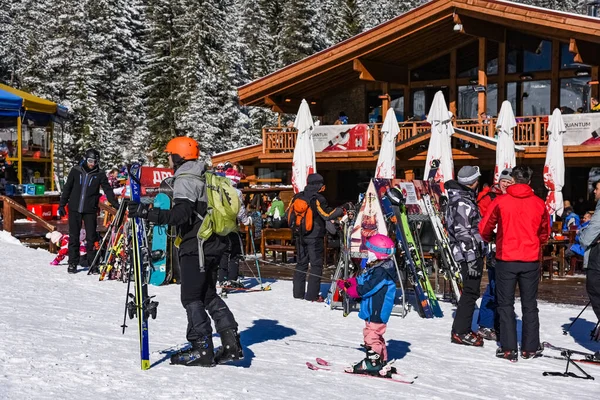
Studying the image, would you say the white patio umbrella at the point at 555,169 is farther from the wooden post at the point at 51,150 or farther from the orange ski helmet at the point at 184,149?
the wooden post at the point at 51,150

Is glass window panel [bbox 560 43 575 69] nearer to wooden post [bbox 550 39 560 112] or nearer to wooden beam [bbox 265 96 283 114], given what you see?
wooden post [bbox 550 39 560 112]

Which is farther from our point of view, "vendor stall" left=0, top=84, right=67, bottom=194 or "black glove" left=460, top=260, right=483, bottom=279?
"vendor stall" left=0, top=84, right=67, bottom=194

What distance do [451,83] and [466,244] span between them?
57.7 ft

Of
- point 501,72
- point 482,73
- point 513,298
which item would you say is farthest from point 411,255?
point 501,72

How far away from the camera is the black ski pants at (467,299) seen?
7723 millimetres

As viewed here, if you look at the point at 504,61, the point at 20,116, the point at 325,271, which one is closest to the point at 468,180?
the point at 325,271

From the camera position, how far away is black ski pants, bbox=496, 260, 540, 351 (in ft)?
23.3

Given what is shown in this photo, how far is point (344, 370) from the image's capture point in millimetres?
6520

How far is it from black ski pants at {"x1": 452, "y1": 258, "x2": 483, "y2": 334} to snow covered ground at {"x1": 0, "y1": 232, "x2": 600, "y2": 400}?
0.28 metres

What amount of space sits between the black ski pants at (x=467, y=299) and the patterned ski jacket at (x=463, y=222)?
0.13 metres

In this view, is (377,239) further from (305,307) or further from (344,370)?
(305,307)

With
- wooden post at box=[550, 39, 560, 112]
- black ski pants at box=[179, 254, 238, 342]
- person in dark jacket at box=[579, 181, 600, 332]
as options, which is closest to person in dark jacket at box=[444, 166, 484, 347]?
person in dark jacket at box=[579, 181, 600, 332]

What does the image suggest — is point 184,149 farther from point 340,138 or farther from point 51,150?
point 340,138

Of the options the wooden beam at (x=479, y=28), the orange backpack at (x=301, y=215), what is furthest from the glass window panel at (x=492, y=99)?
the orange backpack at (x=301, y=215)
